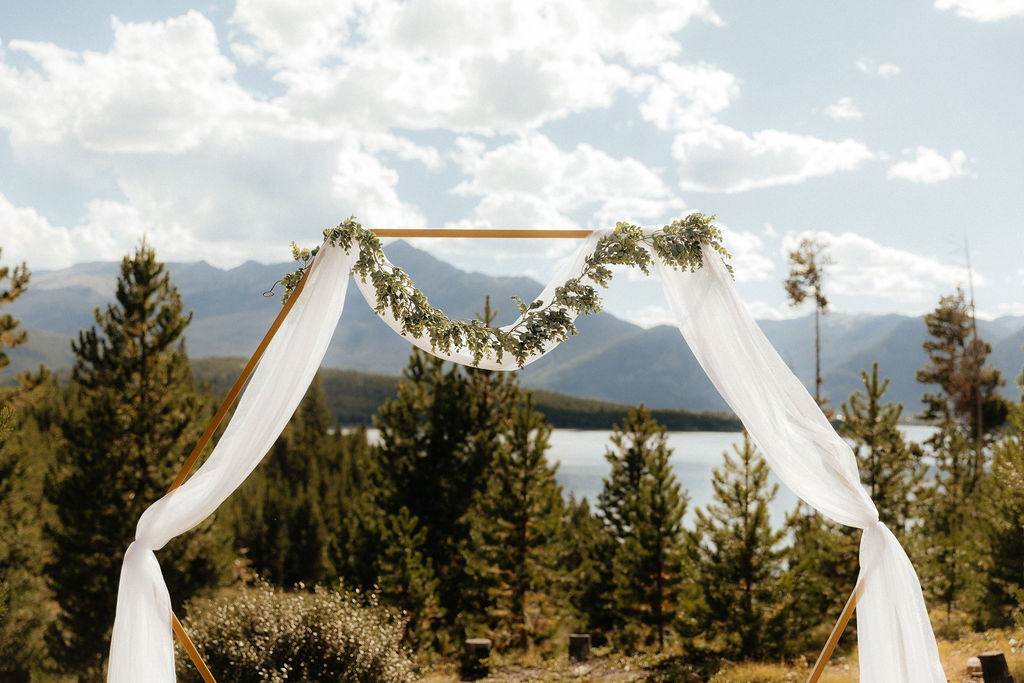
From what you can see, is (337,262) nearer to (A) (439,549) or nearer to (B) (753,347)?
(B) (753,347)

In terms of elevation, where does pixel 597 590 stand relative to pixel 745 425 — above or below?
below

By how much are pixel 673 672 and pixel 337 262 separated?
657 centimetres

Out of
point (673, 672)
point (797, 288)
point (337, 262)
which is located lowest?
point (673, 672)

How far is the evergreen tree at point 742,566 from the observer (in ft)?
29.3

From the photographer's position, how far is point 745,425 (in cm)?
427

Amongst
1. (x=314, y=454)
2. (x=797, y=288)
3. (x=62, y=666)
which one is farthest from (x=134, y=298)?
(x=314, y=454)

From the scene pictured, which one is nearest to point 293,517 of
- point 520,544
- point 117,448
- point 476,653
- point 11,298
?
point 117,448

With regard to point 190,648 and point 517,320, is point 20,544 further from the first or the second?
point 517,320

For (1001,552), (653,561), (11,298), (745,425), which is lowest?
(653,561)

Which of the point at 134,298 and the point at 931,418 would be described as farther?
the point at 931,418

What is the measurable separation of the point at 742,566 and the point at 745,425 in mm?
5743

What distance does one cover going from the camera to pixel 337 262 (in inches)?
175

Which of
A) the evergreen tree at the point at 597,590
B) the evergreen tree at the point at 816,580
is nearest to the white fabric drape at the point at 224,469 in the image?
the evergreen tree at the point at 816,580

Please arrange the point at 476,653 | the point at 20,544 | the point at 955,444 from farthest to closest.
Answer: the point at 955,444 < the point at 20,544 < the point at 476,653
